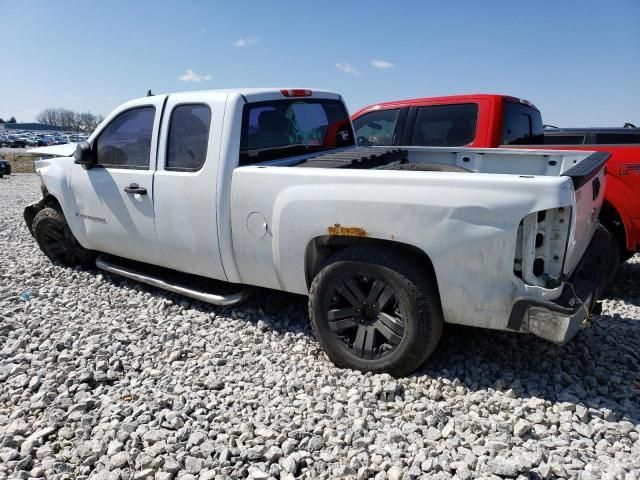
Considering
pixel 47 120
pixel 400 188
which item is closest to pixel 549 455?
pixel 400 188

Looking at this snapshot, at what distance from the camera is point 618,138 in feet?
22.0

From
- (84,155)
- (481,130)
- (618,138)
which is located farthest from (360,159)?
(618,138)

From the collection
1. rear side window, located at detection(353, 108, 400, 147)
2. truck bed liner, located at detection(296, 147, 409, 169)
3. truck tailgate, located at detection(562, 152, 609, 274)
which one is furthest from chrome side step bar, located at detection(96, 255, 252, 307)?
rear side window, located at detection(353, 108, 400, 147)

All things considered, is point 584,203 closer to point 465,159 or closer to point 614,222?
point 465,159

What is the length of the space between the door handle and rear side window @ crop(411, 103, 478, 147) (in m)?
3.29

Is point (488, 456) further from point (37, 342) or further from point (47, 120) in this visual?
point (47, 120)

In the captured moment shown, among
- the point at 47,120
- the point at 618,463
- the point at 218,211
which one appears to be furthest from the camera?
the point at 47,120

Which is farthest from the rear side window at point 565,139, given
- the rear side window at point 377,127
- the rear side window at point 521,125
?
the rear side window at point 377,127

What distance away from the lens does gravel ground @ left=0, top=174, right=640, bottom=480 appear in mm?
2447

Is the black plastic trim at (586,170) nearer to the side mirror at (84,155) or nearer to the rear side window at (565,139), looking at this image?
the rear side window at (565,139)

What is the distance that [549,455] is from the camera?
2.42 metres

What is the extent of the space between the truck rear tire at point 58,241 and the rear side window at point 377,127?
3543 mm

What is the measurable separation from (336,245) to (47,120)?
142 metres

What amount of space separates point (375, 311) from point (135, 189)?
2.35 meters
